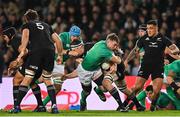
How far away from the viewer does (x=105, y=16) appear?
24016 mm

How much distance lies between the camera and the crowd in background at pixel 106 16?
909 inches

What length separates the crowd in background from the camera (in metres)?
23.1

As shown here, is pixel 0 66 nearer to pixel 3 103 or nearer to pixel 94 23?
pixel 3 103

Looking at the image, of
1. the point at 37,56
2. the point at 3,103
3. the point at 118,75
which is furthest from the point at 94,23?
the point at 37,56

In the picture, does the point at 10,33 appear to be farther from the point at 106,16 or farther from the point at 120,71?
the point at 106,16

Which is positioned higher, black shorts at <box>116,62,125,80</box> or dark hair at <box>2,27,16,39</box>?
dark hair at <box>2,27,16,39</box>

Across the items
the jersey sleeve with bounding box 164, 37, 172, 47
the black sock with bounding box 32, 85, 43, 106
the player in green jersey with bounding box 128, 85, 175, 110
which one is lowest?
the player in green jersey with bounding box 128, 85, 175, 110

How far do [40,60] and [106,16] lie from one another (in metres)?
9.03

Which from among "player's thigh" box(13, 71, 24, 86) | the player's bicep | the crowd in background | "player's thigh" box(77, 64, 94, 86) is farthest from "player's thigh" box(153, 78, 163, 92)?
the crowd in background

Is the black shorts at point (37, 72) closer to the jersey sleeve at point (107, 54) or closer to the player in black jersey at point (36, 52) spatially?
the player in black jersey at point (36, 52)

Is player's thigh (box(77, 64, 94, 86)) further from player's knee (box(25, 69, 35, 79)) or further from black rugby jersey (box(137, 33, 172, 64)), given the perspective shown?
player's knee (box(25, 69, 35, 79))

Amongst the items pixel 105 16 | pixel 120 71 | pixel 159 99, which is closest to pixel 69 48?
pixel 120 71

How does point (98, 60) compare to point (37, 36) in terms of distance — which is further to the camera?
point (98, 60)

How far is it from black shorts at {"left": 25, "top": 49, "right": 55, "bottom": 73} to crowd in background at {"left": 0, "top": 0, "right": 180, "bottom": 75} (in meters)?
7.45
